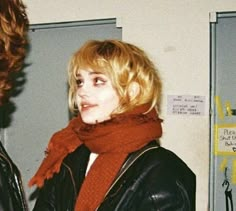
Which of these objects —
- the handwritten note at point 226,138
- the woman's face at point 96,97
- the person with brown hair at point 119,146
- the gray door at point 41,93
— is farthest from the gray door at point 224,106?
the woman's face at point 96,97

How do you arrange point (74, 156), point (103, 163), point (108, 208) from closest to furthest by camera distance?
point (108, 208), point (103, 163), point (74, 156)

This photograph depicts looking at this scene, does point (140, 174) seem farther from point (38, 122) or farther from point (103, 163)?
point (38, 122)

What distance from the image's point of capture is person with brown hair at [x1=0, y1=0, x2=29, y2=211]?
4.15 ft

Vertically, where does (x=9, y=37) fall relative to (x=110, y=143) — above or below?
above

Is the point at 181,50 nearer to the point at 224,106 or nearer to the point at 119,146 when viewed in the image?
the point at 224,106

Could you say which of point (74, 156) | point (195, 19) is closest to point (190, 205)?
point (74, 156)

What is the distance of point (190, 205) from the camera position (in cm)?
146

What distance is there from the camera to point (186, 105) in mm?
2359

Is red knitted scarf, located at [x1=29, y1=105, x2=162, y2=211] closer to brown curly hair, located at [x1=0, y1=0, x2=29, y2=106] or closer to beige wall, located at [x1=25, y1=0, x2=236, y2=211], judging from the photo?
brown curly hair, located at [x1=0, y1=0, x2=29, y2=106]

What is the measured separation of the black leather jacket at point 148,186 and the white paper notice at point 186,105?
32.5 inches

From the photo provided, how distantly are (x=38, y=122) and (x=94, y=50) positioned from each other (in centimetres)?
126

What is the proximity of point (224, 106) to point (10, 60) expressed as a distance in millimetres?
1363

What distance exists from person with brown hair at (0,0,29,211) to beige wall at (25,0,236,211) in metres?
1.13

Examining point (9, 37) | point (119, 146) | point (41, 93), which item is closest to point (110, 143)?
point (119, 146)
